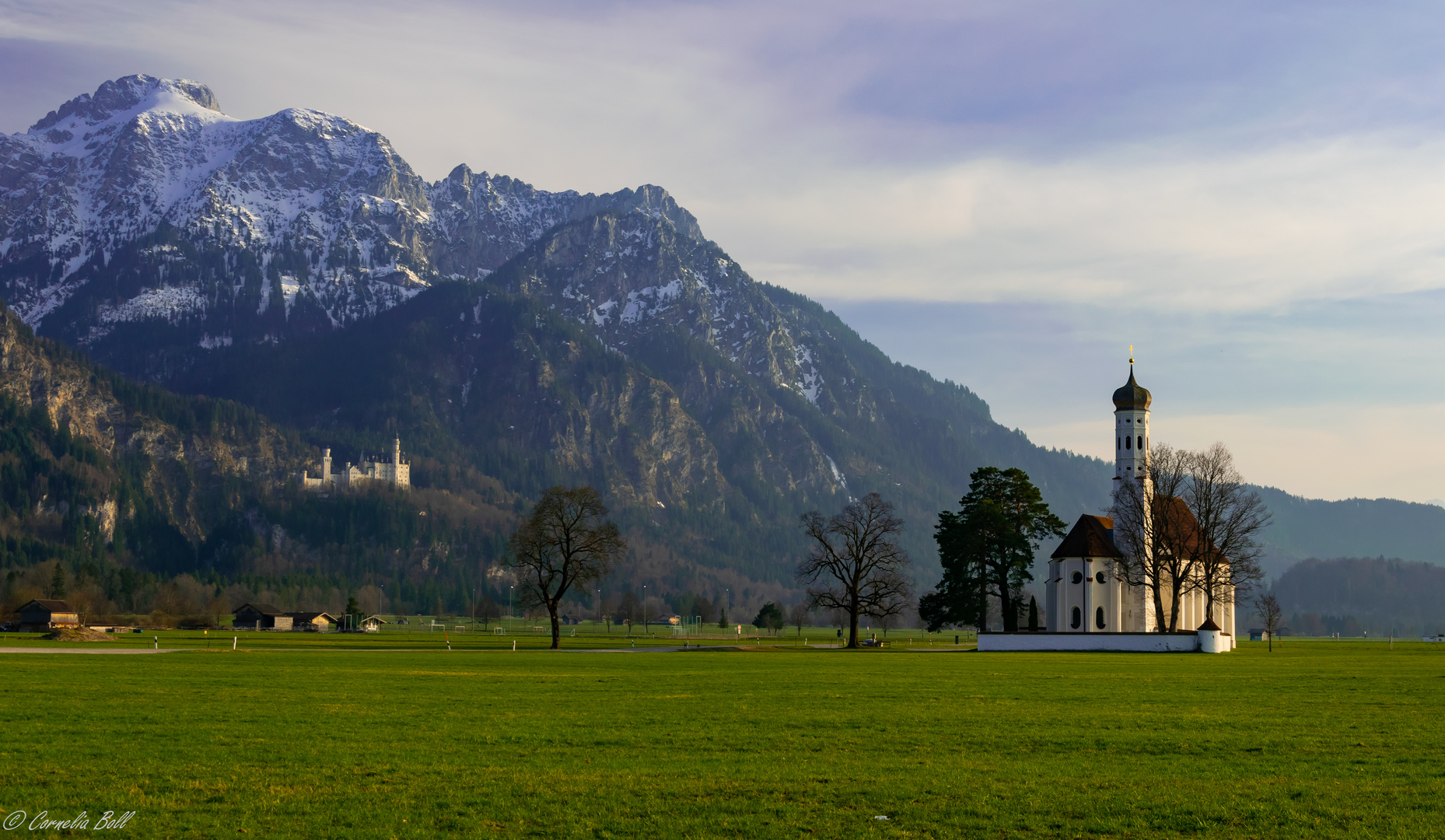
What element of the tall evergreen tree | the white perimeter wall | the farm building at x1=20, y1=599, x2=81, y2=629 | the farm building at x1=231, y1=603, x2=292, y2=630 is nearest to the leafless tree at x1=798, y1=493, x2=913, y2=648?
the tall evergreen tree

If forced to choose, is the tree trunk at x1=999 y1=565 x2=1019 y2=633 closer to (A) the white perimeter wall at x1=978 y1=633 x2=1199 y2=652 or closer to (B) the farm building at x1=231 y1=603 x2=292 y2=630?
(A) the white perimeter wall at x1=978 y1=633 x2=1199 y2=652

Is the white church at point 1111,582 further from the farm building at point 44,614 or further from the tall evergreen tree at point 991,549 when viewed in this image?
the farm building at point 44,614

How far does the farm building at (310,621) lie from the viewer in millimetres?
183913

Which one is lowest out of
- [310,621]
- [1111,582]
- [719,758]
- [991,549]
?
[310,621]

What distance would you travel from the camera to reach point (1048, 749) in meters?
24.1

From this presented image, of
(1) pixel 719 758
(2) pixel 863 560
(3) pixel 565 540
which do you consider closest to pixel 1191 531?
(2) pixel 863 560

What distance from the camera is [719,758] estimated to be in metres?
22.5

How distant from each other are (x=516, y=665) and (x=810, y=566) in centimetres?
4603

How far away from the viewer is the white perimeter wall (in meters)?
88.0

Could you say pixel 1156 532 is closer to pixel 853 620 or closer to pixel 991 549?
pixel 991 549

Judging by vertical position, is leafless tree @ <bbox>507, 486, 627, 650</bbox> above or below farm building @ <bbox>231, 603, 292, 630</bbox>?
above

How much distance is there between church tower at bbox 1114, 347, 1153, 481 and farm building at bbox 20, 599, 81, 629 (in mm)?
126356

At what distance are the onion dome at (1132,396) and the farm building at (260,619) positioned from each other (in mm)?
125974

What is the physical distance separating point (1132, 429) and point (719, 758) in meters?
113
